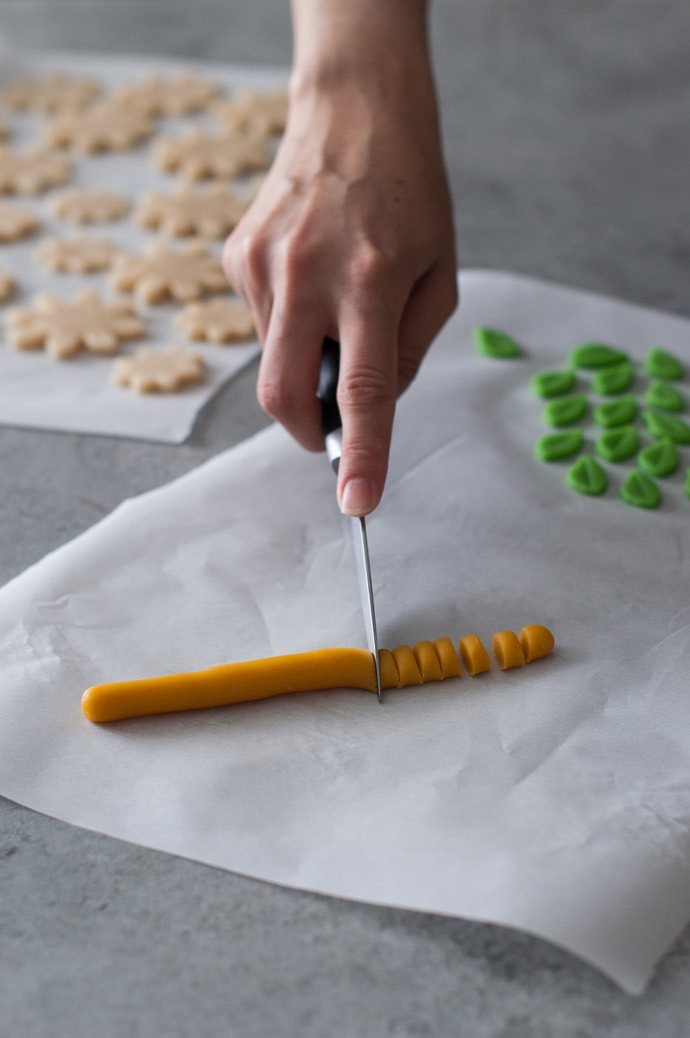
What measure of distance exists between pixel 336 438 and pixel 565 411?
382 mm

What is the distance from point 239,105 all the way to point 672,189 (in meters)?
0.84

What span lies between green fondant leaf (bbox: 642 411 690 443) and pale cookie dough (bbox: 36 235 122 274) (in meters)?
0.86

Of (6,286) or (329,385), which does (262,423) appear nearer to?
(329,385)

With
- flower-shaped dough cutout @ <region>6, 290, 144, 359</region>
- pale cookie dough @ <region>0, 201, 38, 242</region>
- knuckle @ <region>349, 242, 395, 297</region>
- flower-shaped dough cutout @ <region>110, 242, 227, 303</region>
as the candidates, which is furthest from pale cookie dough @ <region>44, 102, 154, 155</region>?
knuckle @ <region>349, 242, 395, 297</region>

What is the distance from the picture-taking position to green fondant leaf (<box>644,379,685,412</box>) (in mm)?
1276

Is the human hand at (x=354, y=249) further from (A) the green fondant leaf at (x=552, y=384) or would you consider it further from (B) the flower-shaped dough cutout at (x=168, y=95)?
(B) the flower-shaped dough cutout at (x=168, y=95)

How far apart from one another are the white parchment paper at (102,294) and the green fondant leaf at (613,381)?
47cm

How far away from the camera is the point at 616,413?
1259 mm

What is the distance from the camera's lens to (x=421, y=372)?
1.33 metres

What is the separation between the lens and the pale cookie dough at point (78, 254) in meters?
1.57

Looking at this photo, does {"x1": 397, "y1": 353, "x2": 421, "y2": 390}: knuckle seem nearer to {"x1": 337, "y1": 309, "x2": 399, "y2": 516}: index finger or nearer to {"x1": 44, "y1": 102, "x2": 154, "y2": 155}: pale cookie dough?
{"x1": 337, "y1": 309, "x2": 399, "y2": 516}: index finger

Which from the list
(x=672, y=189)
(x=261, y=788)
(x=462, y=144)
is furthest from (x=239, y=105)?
(x=261, y=788)

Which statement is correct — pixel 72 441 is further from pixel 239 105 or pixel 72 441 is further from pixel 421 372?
pixel 239 105

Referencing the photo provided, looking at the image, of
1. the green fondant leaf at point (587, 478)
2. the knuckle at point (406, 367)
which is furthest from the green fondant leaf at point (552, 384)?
the knuckle at point (406, 367)
